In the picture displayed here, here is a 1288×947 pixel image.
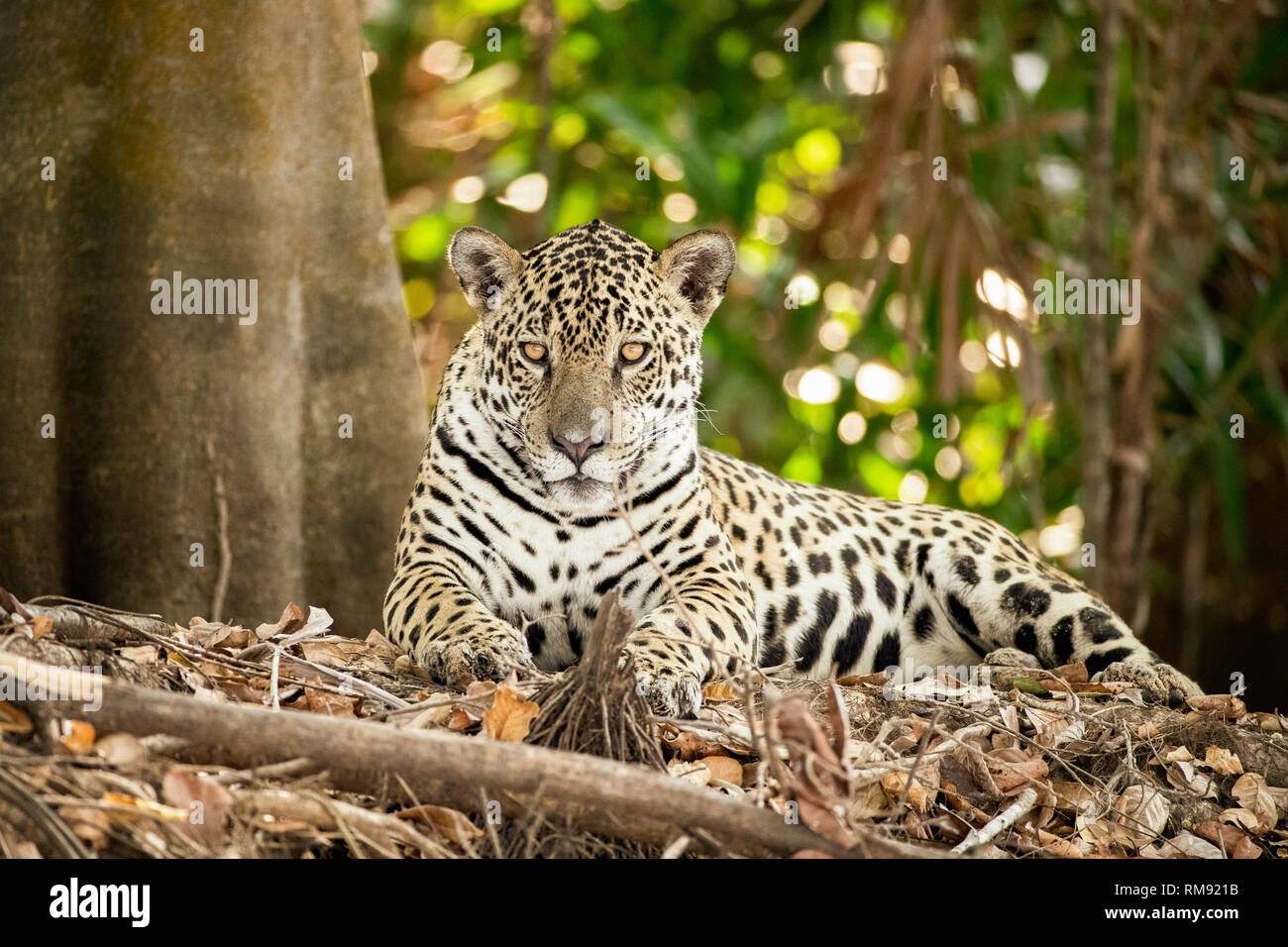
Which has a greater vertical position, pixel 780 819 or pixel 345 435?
pixel 345 435

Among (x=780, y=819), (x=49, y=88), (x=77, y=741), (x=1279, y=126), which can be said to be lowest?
(x=780, y=819)

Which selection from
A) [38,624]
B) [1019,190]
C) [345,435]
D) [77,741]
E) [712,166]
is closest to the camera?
[77,741]

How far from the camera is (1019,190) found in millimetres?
10648

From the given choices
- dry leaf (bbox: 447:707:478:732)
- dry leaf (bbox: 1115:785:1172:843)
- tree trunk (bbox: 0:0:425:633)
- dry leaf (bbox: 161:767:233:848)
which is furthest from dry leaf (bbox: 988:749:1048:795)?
tree trunk (bbox: 0:0:425:633)

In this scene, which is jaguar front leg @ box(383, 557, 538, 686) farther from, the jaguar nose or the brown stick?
the brown stick

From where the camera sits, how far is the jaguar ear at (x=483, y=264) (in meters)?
5.57

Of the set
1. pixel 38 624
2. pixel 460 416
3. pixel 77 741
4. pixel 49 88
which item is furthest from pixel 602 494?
pixel 49 88

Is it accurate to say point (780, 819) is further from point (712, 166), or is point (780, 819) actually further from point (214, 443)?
point (712, 166)

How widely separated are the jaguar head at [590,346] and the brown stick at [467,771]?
1.81 m

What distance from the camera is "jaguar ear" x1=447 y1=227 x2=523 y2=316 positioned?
557 cm

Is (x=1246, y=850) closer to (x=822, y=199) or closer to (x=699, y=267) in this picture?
(x=699, y=267)

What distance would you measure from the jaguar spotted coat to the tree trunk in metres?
0.80

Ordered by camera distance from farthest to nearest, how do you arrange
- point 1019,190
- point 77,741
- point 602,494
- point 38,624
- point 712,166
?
point 1019,190
point 712,166
point 602,494
point 38,624
point 77,741
